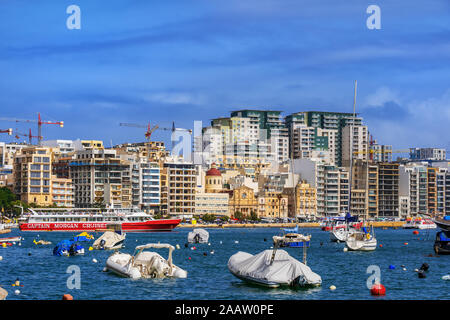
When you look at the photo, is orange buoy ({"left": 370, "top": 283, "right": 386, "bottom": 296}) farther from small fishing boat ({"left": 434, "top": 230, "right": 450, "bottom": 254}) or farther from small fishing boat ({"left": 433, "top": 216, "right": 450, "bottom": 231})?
small fishing boat ({"left": 433, "top": 216, "right": 450, "bottom": 231})

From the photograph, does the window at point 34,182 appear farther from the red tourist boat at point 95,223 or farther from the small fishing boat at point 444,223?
the small fishing boat at point 444,223

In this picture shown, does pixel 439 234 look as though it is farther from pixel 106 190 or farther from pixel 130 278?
pixel 106 190

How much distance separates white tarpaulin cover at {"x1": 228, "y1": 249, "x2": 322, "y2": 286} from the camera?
39.5 m

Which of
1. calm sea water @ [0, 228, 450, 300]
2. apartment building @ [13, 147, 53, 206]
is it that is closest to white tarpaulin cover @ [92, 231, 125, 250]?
calm sea water @ [0, 228, 450, 300]

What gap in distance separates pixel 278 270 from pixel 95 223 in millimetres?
106339

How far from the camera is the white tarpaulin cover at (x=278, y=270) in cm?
3947

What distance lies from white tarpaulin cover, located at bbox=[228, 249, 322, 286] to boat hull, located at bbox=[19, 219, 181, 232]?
100 m

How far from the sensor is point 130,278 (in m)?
46.1

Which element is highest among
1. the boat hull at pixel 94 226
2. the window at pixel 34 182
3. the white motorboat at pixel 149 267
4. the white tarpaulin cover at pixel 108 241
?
the window at pixel 34 182

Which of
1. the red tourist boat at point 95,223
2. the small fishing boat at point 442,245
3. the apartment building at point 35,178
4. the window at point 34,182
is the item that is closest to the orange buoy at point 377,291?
the small fishing boat at point 442,245

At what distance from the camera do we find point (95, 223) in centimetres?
14262

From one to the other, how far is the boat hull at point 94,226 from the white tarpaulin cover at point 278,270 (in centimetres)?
10016

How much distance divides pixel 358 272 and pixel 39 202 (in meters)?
148
